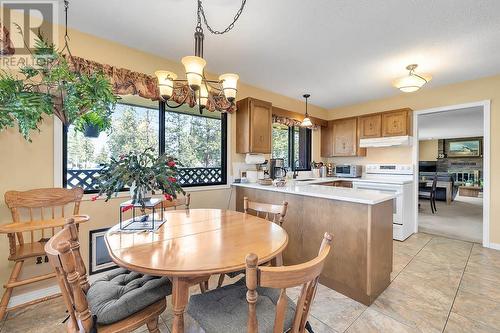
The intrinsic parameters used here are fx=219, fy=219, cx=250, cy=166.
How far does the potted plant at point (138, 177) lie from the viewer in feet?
4.56

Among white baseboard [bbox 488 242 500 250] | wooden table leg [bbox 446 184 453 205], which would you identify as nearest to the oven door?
white baseboard [bbox 488 242 500 250]

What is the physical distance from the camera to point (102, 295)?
3.88 feet

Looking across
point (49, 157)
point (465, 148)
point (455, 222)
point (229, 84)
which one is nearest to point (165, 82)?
point (229, 84)

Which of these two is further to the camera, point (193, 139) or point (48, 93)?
point (193, 139)

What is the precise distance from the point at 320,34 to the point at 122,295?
2699 millimetres

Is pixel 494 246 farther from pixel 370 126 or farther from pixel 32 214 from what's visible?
pixel 32 214

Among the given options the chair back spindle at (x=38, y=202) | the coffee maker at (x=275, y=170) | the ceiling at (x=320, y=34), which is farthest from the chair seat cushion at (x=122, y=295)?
the coffee maker at (x=275, y=170)

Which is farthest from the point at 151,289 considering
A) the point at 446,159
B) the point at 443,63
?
the point at 446,159

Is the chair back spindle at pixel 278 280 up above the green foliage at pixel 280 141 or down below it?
below

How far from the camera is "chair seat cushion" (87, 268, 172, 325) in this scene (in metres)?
1.07

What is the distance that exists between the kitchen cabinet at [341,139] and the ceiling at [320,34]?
4.51 ft

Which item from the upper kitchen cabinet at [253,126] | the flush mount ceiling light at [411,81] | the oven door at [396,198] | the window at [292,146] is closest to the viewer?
the flush mount ceiling light at [411,81]

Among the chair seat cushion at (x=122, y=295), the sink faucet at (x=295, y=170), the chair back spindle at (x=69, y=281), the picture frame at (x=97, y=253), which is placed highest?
the sink faucet at (x=295, y=170)

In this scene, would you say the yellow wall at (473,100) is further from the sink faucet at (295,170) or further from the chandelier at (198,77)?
the chandelier at (198,77)
